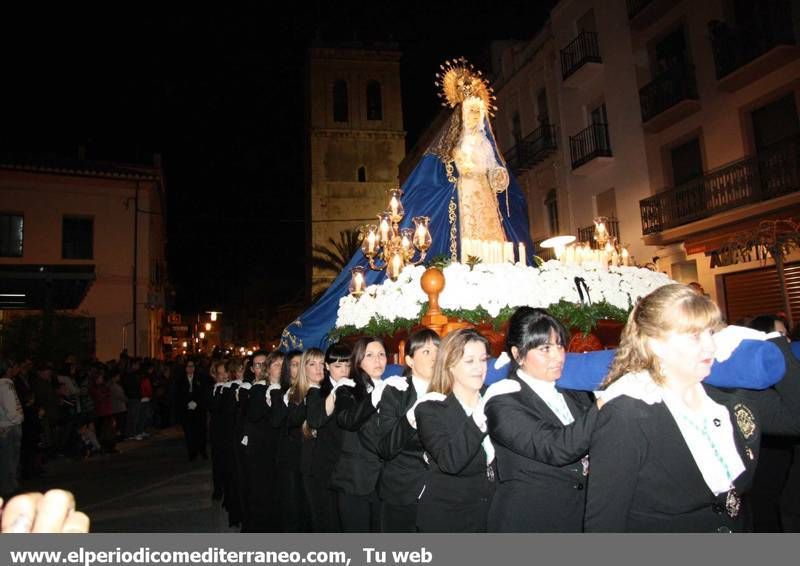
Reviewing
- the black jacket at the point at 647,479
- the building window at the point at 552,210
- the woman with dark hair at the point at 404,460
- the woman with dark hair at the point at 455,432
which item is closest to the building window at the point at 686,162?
the building window at the point at 552,210

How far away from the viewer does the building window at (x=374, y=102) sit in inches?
1565

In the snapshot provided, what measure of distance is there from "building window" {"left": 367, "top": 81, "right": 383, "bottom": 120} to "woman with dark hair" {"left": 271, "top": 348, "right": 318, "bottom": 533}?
36.2m

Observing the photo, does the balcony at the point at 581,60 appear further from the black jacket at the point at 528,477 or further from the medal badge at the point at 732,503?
the medal badge at the point at 732,503

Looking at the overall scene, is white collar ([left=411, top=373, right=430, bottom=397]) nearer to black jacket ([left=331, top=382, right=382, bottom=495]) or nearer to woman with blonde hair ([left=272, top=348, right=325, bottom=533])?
black jacket ([left=331, top=382, right=382, bottom=495])

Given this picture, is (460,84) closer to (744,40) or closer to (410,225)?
(410,225)

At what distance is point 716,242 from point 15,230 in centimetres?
2400

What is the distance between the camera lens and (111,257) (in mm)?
24438

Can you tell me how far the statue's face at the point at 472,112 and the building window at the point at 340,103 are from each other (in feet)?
104

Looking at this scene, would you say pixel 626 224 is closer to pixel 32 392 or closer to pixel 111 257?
pixel 32 392

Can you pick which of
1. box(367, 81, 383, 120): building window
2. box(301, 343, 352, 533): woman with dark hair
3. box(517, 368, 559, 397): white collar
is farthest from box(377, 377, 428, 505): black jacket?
box(367, 81, 383, 120): building window

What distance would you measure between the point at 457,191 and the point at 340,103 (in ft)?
107

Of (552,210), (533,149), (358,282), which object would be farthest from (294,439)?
(533,149)

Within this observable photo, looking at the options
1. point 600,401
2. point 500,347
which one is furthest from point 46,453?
point 600,401

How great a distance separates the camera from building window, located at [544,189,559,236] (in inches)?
862
